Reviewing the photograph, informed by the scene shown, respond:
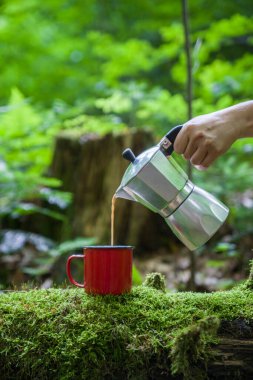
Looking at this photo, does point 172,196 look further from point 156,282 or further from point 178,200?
point 156,282

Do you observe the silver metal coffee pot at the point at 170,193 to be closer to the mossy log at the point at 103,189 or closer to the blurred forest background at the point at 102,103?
the blurred forest background at the point at 102,103

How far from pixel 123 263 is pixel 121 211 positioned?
2.90 meters

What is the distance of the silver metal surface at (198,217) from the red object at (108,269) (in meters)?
0.20

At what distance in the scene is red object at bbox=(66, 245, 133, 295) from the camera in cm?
140

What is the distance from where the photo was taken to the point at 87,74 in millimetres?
6922

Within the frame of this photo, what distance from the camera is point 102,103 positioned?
4660mm

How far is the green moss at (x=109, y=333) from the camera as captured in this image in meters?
1.18

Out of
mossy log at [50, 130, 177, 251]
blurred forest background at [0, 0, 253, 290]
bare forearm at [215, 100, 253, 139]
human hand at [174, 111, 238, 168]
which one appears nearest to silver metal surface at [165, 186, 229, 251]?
human hand at [174, 111, 238, 168]

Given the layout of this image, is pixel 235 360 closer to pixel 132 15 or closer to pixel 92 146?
pixel 92 146

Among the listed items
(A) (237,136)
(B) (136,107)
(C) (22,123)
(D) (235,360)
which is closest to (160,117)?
(B) (136,107)

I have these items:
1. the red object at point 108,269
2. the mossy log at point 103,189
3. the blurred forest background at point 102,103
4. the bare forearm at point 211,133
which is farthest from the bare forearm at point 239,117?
the mossy log at point 103,189

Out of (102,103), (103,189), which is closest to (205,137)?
(103,189)

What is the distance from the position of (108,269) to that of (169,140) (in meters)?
0.47

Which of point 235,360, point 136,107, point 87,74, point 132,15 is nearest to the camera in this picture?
point 235,360
